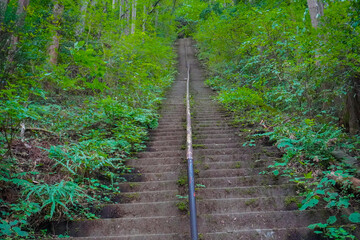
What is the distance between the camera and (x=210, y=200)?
3207mm

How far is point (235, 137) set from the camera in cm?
599

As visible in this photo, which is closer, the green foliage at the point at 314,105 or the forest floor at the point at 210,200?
the forest floor at the point at 210,200

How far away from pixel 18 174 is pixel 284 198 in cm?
333

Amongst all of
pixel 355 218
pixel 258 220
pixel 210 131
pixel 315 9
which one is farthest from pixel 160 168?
pixel 315 9

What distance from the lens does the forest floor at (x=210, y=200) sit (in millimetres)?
2717

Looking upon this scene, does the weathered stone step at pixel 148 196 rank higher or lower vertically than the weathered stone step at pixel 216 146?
lower

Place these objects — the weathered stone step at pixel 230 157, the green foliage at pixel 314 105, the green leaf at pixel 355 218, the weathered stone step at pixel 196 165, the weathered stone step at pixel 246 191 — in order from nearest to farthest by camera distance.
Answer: the green leaf at pixel 355 218 → the green foliage at pixel 314 105 → the weathered stone step at pixel 246 191 → the weathered stone step at pixel 196 165 → the weathered stone step at pixel 230 157

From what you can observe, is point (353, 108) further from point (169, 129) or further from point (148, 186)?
point (169, 129)

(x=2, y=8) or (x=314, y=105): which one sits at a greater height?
(x=2, y=8)

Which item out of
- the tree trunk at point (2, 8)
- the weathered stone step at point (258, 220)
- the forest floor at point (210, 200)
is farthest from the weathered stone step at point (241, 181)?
the tree trunk at point (2, 8)

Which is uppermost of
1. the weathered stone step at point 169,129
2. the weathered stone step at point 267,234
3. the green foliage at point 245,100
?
the green foliage at point 245,100

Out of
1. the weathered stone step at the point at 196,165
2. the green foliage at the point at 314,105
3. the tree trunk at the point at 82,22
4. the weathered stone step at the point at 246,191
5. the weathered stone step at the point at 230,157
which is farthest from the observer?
the tree trunk at the point at 82,22

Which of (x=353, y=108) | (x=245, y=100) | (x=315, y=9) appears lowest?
(x=353, y=108)

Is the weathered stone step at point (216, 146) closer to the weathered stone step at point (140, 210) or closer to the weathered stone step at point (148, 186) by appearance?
the weathered stone step at point (148, 186)
